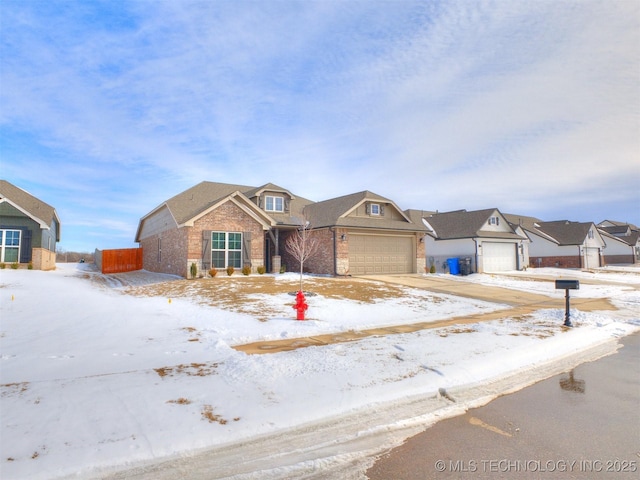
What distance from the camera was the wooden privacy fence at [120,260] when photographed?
1172 inches

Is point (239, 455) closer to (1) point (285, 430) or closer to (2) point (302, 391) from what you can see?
(1) point (285, 430)

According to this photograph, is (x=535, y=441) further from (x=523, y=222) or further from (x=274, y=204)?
(x=523, y=222)

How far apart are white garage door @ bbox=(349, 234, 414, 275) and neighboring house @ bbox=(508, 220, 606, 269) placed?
2486cm

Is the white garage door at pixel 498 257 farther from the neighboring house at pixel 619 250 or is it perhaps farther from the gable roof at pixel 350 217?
the neighboring house at pixel 619 250

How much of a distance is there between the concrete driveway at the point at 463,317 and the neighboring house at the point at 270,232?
2.12 meters

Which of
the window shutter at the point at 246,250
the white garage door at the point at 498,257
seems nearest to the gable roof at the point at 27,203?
the window shutter at the point at 246,250

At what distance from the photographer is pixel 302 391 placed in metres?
5.08

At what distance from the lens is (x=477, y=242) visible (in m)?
29.9

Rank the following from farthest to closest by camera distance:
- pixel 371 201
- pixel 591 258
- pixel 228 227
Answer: pixel 591 258
pixel 371 201
pixel 228 227

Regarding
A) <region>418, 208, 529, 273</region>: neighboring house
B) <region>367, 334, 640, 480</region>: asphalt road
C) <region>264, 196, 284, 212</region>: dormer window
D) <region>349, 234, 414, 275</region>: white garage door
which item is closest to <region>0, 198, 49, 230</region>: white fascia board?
<region>264, 196, 284, 212</region>: dormer window

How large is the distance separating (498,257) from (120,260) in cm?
3127

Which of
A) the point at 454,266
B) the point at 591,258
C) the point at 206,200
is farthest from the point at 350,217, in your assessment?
the point at 591,258

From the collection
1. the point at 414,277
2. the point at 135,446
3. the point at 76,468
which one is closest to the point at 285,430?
the point at 135,446

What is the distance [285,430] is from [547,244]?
46559mm
